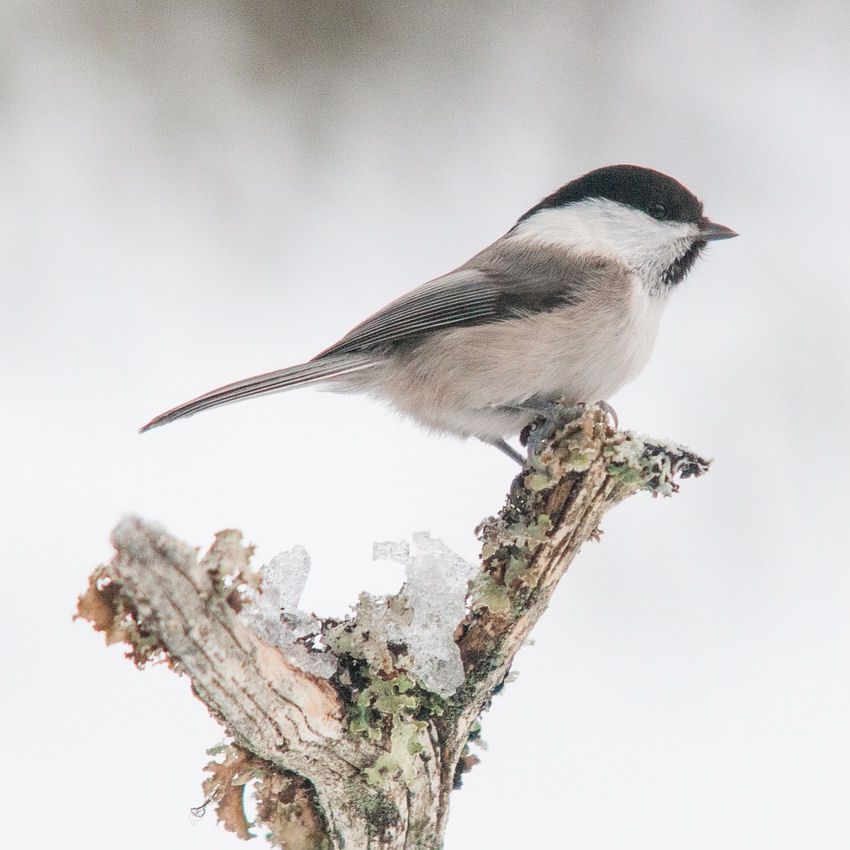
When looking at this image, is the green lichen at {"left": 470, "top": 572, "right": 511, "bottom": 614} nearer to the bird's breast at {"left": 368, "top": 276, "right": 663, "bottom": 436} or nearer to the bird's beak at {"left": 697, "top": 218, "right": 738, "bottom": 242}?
the bird's breast at {"left": 368, "top": 276, "right": 663, "bottom": 436}

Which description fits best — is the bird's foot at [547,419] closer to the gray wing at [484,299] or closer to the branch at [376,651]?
the branch at [376,651]

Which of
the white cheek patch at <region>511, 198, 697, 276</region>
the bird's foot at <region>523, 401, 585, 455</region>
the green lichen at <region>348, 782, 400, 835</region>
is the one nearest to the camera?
the green lichen at <region>348, 782, 400, 835</region>

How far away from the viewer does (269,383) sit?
2113mm

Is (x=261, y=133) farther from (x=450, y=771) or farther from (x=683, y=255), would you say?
(x=450, y=771)

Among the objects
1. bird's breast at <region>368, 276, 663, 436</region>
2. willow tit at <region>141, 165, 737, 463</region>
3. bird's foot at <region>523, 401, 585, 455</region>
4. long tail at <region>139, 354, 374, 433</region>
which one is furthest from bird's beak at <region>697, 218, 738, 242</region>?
long tail at <region>139, 354, 374, 433</region>

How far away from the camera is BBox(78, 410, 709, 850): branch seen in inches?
48.6

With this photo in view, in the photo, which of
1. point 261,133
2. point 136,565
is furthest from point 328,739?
point 261,133

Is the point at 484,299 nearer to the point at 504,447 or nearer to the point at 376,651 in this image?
the point at 504,447

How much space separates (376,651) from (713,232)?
1.62 metres

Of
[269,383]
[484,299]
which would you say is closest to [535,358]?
[484,299]

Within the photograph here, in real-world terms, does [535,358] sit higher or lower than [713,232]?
lower

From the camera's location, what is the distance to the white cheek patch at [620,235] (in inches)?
96.1

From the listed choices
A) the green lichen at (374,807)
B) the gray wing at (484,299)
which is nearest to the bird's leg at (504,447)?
the gray wing at (484,299)

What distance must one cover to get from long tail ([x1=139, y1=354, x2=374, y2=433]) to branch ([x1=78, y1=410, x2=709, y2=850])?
1.80 feet
